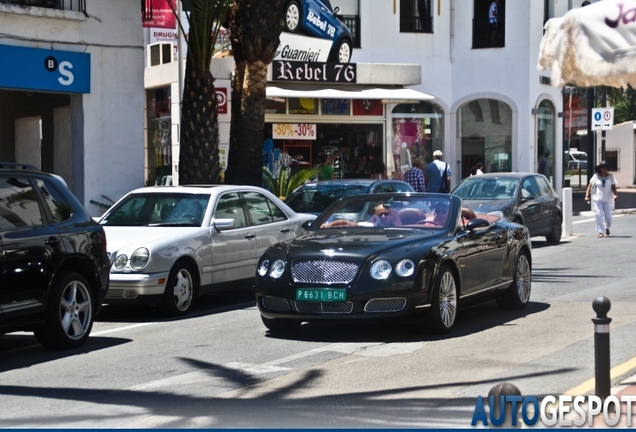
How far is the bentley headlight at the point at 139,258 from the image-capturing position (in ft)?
38.1

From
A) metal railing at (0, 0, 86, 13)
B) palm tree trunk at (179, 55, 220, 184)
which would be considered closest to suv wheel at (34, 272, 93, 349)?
palm tree trunk at (179, 55, 220, 184)

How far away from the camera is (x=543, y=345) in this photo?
31.7 ft

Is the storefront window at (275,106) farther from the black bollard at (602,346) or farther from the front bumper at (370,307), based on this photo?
the black bollard at (602,346)

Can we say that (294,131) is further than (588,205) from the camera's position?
No

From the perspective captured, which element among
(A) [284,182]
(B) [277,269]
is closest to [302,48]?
(A) [284,182]

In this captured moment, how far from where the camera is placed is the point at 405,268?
32.4 feet

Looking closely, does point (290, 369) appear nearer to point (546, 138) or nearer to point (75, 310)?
point (75, 310)

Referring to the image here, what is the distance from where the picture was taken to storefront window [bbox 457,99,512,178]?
34.1 metres

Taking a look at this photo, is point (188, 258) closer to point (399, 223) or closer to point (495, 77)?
point (399, 223)

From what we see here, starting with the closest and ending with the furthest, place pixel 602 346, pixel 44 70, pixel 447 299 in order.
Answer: pixel 602 346, pixel 447 299, pixel 44 70

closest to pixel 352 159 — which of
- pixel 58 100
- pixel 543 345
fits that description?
pixel 58 100

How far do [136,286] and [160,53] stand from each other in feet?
55.9

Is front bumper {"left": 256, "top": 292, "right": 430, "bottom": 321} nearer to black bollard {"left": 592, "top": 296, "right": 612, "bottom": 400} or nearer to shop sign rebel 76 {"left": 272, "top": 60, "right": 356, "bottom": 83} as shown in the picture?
black bollard {"left": 592, "top": 296, "right": 612, "bottom": 400}

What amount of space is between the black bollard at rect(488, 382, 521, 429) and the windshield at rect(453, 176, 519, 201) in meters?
14.8
